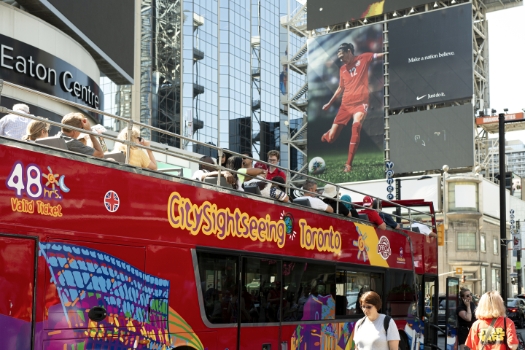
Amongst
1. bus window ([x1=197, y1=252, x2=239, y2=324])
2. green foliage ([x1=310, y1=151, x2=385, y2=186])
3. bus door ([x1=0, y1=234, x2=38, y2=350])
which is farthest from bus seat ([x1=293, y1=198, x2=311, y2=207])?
green foliage ([x1=310, y1=151, x2=385, y2=186])

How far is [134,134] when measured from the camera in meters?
8.09

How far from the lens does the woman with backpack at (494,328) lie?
809 centimetres

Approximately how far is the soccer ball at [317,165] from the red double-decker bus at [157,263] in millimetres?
72232


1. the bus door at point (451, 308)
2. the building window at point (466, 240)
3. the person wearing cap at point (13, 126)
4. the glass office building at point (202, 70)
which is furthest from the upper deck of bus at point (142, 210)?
the glass office building at point (202, 70)

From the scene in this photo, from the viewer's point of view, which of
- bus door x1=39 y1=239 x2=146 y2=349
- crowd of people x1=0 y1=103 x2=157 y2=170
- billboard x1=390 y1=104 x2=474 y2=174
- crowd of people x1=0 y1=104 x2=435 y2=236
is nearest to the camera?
bus door x1=39 y1=239 x2=146 y2=349

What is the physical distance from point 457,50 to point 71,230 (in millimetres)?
74883

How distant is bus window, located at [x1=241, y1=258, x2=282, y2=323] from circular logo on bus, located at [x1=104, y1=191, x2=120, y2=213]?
2546mm

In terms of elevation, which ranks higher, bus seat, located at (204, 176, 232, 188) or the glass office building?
the glass office building

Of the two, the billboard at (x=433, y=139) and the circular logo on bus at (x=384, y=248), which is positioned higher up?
the billboard at (x=433, y=139)

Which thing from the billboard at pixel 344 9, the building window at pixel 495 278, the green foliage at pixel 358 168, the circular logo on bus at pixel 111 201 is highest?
the billboard at pixel 344 9

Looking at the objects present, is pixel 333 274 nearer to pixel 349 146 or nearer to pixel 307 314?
pixel 307 314

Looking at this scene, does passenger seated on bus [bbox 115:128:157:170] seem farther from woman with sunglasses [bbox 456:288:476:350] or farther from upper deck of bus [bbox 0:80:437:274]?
woman with sunglasses [bbox 456:288:476:350]

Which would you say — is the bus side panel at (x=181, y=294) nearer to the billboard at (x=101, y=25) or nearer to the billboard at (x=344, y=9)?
the billboard at (x=101, y=25)

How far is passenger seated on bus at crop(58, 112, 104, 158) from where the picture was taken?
23.2ft
